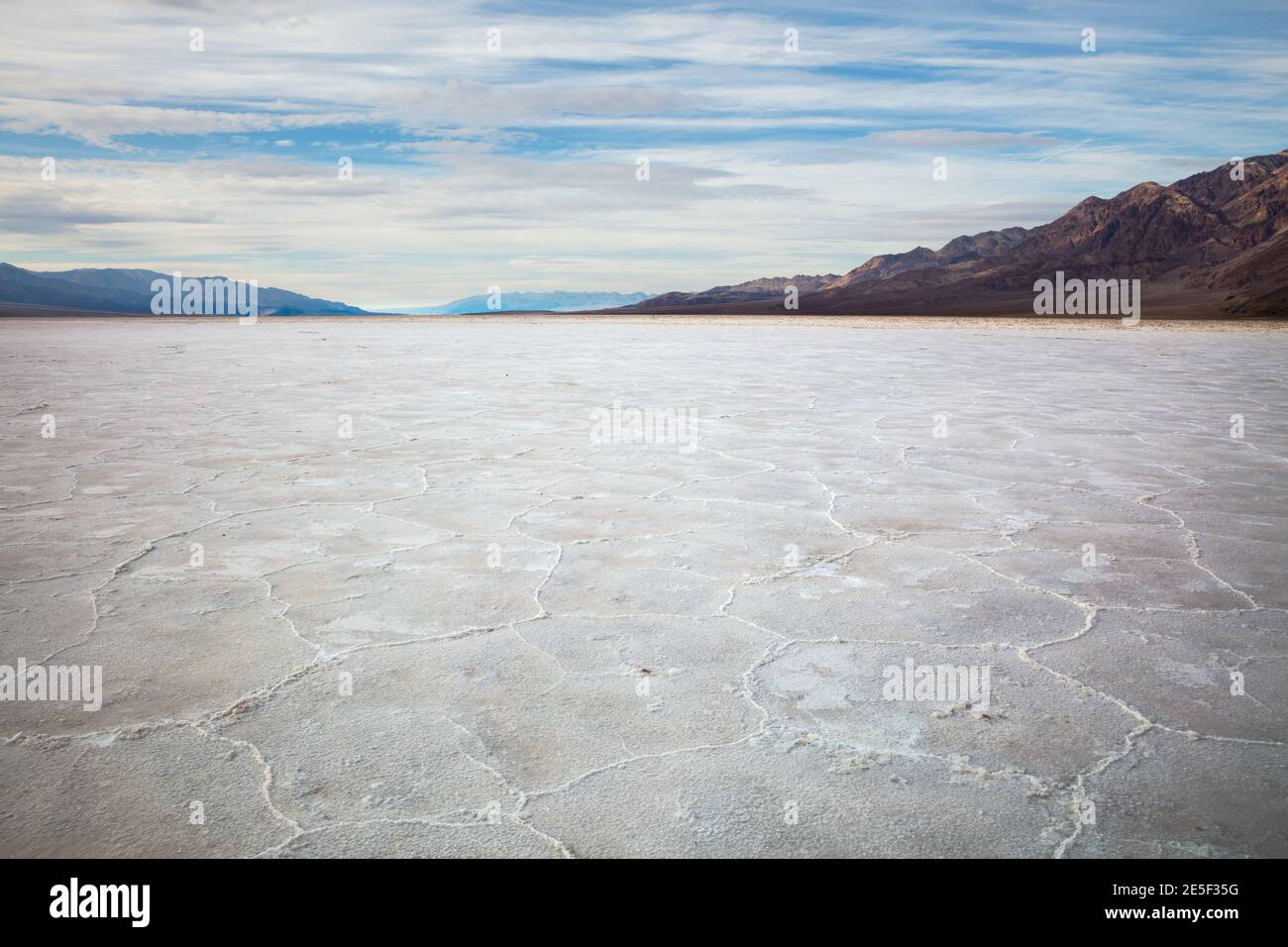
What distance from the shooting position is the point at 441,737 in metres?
1.90

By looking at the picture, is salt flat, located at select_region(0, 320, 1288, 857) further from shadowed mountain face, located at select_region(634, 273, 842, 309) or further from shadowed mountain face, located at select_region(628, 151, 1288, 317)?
shadowed mountain face, located at select_region(634, 273, 842, 309)

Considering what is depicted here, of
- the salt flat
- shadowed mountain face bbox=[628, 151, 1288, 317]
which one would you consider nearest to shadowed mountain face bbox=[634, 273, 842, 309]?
shadowed mountain face bbox=[628, 151, 1288, 317]

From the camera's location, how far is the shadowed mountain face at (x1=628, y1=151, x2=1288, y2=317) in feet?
236

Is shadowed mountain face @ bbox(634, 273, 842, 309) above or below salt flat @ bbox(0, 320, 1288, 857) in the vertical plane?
above

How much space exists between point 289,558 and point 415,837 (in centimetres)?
183

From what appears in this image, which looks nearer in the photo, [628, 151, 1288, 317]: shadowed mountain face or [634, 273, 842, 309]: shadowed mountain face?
[628, 151, 1288, 317]: shadowed mountain face

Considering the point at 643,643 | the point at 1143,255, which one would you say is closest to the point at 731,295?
the point at 1143,255

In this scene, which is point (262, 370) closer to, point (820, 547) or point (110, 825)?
point (820, 547)

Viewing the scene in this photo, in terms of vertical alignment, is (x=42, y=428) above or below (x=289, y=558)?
above

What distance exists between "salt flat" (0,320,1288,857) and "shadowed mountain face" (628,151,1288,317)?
64.7 meters

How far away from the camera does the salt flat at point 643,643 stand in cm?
162

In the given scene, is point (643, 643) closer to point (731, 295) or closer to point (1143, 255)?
point (1143, 255)
